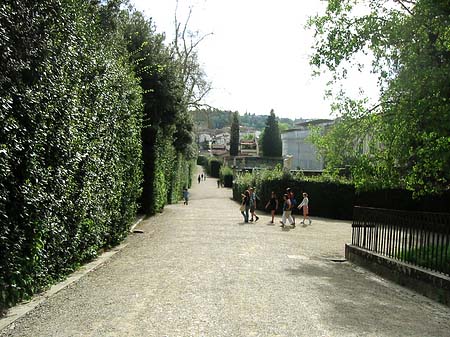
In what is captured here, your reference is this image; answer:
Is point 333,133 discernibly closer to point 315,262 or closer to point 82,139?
point 315,262

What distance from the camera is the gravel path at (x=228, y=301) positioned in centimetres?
622

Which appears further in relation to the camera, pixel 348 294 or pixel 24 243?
pixel 348 294

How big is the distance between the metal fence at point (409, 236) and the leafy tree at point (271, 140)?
91.5 m

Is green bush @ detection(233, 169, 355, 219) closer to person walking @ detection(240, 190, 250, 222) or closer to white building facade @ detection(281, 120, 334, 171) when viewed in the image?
person walking @ detection(240, 190, 250, 222)

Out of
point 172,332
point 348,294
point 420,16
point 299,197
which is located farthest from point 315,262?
point 299,197

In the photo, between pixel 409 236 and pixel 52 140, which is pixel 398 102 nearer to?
pixel 409 236

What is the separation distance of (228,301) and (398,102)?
8.74 metres

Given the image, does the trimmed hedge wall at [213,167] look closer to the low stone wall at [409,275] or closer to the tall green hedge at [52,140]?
the low stone wall at [409,275]

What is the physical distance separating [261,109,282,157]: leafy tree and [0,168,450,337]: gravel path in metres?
92.1

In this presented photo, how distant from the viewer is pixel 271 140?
10581 cm

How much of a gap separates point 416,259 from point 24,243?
24.5 feet

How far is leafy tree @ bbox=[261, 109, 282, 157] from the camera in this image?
105294 mm

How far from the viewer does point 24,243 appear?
699 cm

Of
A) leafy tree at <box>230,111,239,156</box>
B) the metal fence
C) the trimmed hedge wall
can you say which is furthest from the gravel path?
leafy tree at <box>230,111,239,156</box>
